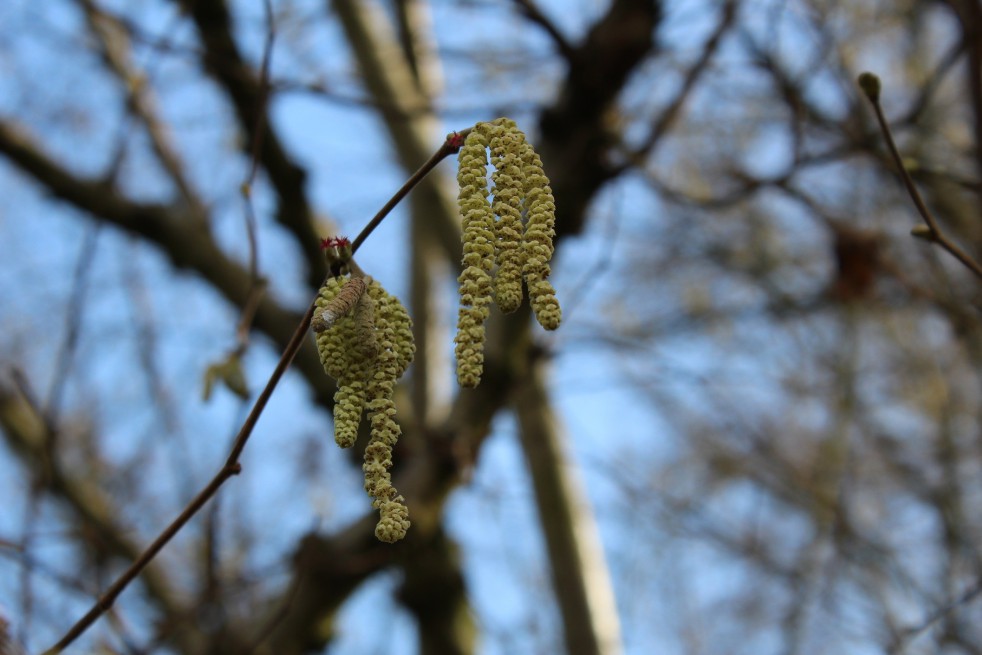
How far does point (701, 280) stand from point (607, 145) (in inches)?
120

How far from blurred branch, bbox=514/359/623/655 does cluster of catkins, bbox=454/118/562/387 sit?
11.3 ft

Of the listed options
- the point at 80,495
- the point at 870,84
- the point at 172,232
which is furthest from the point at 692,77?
the point at 80,495

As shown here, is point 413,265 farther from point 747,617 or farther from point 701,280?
point 747,617

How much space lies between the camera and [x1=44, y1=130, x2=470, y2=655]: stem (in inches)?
51.8

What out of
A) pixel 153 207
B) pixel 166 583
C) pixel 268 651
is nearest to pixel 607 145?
pixel 153 207

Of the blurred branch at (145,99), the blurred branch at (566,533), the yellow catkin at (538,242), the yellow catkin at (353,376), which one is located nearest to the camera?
the yellow catkin at (538,242)

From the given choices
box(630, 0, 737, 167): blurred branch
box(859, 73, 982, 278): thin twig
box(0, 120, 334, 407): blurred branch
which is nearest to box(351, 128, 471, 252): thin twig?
box(859, 73, 982, 278): thin twig

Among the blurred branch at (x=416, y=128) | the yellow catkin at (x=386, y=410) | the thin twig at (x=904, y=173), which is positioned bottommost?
the yellow catkin at (x=386, y=410)

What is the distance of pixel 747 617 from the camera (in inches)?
293

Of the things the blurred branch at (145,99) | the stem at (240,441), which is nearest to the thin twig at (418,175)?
the stem at (240,441)

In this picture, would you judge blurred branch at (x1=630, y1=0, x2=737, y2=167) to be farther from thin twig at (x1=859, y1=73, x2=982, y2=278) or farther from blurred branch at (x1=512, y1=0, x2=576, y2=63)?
thin twig at (x1=859, y1=73, x2=982, y2=278)

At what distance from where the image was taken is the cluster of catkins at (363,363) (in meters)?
1.23

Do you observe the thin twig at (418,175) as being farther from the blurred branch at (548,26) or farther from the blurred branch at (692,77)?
the blurred branch at (692,77)

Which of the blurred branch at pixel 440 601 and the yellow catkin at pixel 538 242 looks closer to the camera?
the yellow catkin at pixel 538 242
